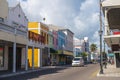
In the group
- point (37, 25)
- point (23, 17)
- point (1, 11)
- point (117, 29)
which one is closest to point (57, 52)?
point (37, 25)

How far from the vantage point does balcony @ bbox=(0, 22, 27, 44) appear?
32213mm

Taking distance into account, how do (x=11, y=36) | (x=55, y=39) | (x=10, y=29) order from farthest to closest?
(x=55, y=39) → (x=10, y=29) → (x=11, y=36)

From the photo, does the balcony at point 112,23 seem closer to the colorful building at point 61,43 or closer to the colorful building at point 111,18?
the colorful building at point 111,18

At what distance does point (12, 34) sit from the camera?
3503cm

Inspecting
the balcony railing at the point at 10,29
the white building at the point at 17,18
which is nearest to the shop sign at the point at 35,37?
the white building at the point at 17,18

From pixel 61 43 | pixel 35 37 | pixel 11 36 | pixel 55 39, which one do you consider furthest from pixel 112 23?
pixel 61 43

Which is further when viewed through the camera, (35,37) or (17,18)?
(35,37)

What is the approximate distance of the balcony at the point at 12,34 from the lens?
106 ft

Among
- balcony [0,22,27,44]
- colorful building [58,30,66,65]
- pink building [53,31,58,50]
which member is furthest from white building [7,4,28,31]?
colorful building [58,30,66,65]

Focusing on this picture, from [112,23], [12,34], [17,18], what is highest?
[17,18]

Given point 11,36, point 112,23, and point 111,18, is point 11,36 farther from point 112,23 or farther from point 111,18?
point 111,18

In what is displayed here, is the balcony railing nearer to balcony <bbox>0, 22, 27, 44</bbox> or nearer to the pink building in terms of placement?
balcony <bbox>0, 22, 27, 44</bbox>

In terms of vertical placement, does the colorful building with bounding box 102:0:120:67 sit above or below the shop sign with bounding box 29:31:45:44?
below

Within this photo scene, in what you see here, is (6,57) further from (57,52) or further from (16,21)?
(57,52)
